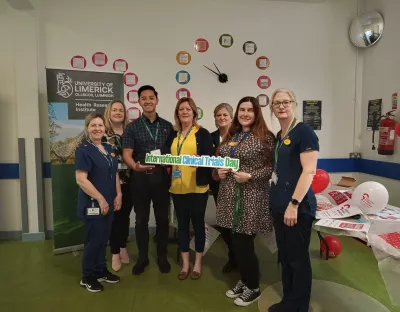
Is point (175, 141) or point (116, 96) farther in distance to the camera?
point (116, 96)

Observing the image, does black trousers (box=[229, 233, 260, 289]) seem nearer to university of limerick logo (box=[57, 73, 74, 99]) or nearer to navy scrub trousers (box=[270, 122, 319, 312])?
navy scrub trousers (box=[270, 122, 319, 312])

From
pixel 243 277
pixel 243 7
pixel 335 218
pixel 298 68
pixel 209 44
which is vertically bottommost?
pixel 243 277

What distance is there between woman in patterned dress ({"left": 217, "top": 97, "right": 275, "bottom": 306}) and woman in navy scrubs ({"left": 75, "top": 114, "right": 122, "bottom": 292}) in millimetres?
920

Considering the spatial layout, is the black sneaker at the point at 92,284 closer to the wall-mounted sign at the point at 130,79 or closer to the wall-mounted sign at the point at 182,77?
the wall-mounted sign at the point at 130,79

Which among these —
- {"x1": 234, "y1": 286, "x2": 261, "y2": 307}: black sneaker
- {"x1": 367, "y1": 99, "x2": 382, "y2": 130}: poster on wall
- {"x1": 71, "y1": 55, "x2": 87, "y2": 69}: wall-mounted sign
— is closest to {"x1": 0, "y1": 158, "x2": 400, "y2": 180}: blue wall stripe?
{"x1": 367, "y1": 99, "x2": 382, "y2": 130}: poster on wall

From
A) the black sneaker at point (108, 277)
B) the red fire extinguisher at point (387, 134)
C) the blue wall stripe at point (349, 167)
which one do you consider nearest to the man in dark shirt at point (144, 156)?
the black sneaker at point (108, 277)

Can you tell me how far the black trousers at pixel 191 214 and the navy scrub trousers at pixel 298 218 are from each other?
0.70 meters

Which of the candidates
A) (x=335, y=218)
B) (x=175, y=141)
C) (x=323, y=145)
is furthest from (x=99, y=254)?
(x=323, y=145)

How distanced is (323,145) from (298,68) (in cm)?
111

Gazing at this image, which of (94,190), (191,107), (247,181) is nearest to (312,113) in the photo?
(191,107)

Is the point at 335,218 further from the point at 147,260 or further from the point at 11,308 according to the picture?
the point at 11,308

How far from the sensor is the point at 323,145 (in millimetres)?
4055

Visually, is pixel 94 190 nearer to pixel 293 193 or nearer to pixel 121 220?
pixel 121 220

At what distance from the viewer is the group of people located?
178 cm
